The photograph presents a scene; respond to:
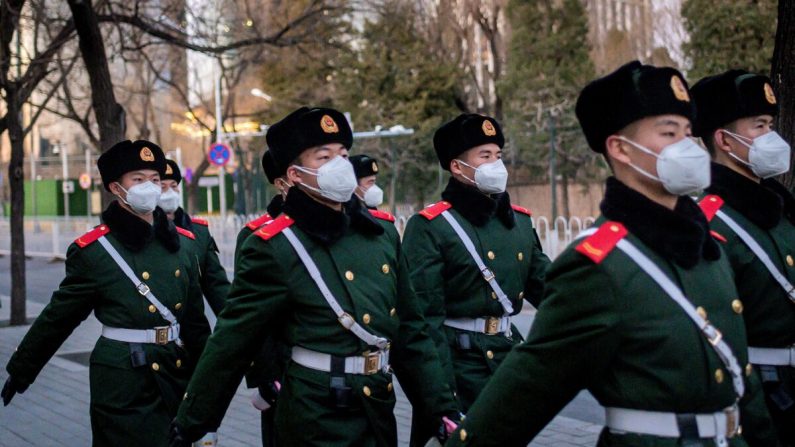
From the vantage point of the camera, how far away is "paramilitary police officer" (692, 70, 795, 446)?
14.4 ft

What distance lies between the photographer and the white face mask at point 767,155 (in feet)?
14.8

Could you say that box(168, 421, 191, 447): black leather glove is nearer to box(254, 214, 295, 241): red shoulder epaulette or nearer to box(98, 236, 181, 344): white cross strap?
box(254, 214, 295, 241): red shoulder epaulette

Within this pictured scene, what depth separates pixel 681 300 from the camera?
302 centimetres

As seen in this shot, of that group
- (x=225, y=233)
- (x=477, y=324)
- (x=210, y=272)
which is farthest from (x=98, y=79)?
(x=225, y=233)

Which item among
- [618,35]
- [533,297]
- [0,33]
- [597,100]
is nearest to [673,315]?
[597,100]

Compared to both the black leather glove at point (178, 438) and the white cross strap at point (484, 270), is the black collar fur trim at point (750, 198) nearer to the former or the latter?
the white cross strap at point (484, 270)

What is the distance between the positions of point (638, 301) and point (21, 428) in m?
7.00

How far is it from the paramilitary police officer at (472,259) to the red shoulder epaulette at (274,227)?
1.16m

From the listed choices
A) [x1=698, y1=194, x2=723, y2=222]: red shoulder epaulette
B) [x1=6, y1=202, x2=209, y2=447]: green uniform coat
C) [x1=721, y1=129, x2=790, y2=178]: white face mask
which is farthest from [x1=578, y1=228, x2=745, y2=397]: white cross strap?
[x1=6, y1=202, x2=209, y2=447]: green uniform coat

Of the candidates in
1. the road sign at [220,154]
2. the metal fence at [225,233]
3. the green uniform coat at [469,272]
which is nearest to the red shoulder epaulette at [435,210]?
the green uniform coat at [469,272]

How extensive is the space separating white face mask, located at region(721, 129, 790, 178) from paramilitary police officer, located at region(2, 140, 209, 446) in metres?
3.21

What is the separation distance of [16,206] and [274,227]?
38.5 feet

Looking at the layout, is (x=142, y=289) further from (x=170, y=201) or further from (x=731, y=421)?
(x=731, y=421)

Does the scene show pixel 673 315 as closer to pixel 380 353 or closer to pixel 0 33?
pixel 380 353
